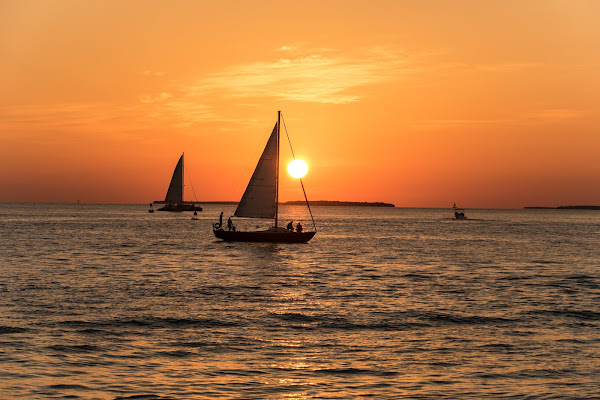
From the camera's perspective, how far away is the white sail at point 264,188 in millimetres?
76000

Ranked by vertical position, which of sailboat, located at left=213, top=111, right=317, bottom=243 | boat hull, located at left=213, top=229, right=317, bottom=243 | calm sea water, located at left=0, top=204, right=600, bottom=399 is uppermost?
sailboat, located at left=213, top=111, right=317, bottom=243

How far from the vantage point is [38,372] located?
20.0 m

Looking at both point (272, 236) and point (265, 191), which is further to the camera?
point (265, 191)

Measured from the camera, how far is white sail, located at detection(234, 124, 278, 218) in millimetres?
76000

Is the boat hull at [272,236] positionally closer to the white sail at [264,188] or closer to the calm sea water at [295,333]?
the white sail at [264,188]

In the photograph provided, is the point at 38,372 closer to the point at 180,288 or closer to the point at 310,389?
the point at 310,389

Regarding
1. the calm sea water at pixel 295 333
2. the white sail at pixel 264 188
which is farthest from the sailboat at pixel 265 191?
the calm sea water at pixel 295 333

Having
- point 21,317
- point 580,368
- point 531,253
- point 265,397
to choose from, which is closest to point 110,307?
point 21,317

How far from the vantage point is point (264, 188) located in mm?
76188

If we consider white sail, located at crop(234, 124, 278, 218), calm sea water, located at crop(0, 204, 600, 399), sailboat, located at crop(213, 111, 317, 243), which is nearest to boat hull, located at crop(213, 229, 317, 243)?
sailboat, located at crop(213, 111, 317, 243)

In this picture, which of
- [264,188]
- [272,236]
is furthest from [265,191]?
[272,236]

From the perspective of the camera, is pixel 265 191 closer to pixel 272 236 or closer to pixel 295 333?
pixel 272 236

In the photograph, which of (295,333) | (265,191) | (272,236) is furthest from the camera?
(265,191)

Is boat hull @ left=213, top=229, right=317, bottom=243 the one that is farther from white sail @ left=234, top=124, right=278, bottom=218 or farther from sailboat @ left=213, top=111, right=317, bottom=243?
white sail @ left=234, top=124, right=278, bottom=218
